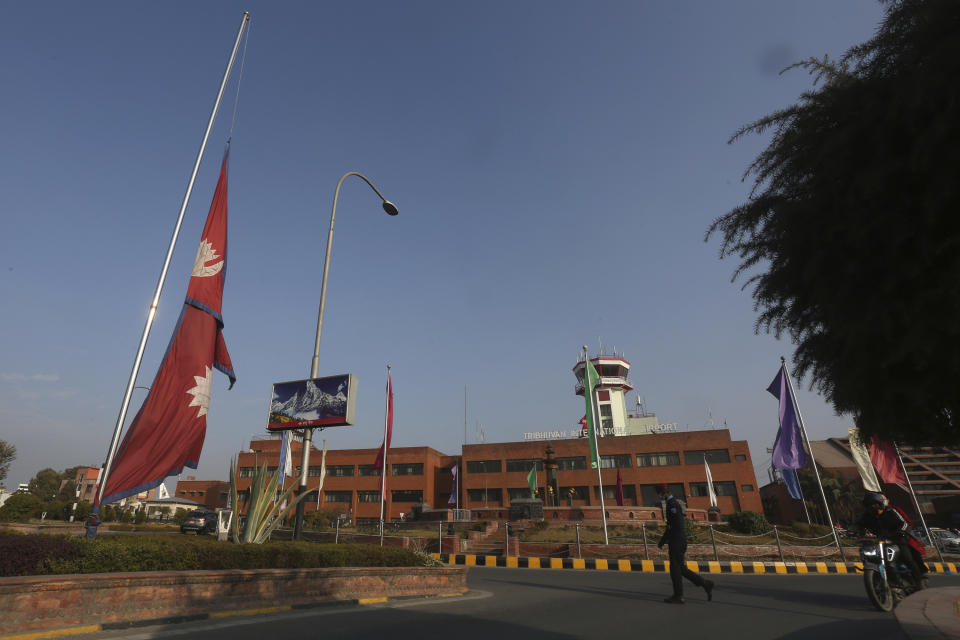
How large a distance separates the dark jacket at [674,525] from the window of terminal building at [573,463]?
150 ft

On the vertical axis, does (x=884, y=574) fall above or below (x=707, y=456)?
below

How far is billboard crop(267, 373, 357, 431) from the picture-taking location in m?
12.1

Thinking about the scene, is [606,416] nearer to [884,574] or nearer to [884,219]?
[884,574]

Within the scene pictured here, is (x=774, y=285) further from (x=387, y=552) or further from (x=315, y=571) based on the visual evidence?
(x=387, y=552)

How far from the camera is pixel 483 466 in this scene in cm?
5566

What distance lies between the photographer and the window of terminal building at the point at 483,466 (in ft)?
181

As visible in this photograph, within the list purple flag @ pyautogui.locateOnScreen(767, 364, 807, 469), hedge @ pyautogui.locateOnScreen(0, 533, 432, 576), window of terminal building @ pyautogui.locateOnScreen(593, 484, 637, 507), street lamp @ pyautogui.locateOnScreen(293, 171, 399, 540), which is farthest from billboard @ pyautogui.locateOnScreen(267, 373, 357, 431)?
Result: window of terminal building @ pyautogui.locateOnScreen(593, 484, 637, 507)

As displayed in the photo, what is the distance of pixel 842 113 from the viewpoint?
12.2ft

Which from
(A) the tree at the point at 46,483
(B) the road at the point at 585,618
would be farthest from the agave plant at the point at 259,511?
(A) the tree at the point at 46,483

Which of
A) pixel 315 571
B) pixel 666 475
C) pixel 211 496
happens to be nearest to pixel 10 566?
pixel 315 571

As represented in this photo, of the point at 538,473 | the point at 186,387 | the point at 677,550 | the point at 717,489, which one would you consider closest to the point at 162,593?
the point at 186,387

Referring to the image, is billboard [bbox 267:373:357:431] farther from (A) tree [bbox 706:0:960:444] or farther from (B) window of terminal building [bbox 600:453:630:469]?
(B) window of terminal building [bbox 600:453:630:469]

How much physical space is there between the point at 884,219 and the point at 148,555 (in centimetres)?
793

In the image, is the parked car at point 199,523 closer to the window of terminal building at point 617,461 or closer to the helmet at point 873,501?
the helmet at point 873,501
